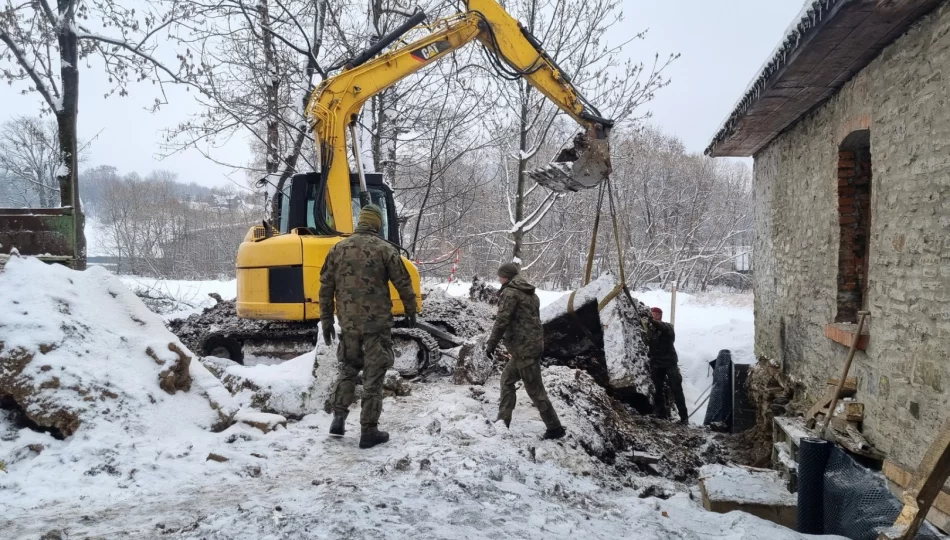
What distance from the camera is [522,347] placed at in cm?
553

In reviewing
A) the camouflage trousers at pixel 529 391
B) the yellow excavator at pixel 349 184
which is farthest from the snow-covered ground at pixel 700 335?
the camouflage trousers at pixel 529 391

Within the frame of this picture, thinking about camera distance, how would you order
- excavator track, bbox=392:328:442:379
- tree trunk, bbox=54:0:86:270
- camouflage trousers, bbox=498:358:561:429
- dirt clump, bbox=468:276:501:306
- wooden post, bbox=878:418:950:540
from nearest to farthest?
wooden post, bbox=878:418:950:540
camouflage trousers, bbox=498:358:561:429
excavator track, bbox=392:328:442:379
tree trunk, bbox=54:0:86:270
dirt clump, bbox=468:276:501:306

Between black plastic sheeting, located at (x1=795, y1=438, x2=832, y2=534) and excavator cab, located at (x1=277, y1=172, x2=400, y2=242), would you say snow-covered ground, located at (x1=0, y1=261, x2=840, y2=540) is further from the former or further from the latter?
excavator cab, located at (x1=277, y1=172, x2=400, y2=242)

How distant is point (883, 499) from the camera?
337 centimetres

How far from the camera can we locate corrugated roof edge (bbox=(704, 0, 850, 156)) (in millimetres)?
4031

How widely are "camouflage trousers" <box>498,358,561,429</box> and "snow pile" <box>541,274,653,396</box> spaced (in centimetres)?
254

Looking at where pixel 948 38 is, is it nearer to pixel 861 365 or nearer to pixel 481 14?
pixel 861 365

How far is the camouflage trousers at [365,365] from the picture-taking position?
483 centimetres

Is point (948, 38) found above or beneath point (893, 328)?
above

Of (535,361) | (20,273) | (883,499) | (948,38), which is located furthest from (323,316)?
(948,38)

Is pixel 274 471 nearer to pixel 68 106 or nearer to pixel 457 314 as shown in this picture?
pixel 457 314

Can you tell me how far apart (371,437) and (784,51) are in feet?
15.0

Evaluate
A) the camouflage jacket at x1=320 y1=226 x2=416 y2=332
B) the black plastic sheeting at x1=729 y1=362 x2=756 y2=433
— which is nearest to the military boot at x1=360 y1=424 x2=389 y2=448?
the camouflage jacket at x1=320 y1=226 x2=416 y2=332

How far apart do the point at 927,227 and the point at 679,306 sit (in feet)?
48.0
